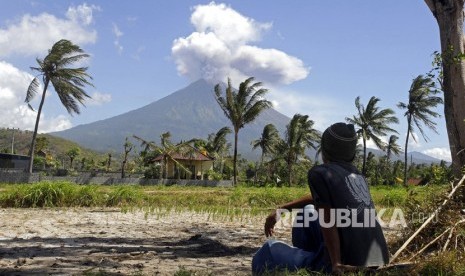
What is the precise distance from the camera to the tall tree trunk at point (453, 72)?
452cm

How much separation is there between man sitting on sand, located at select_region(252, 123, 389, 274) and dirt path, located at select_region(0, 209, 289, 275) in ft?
3.75

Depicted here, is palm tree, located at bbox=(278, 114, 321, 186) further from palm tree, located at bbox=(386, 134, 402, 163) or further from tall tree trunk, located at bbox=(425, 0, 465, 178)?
tall tree trunk, located at bbox=(425, 0, 465, 178)

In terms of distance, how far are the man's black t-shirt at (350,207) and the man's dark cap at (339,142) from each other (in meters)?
0.05

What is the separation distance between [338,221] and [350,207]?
0.33 feet

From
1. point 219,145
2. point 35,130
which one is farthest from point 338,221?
point 219,145

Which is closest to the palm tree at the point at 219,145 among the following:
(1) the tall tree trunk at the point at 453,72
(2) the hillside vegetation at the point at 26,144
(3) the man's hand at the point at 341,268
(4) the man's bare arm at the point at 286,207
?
(1) the tall tree trunk at the point at 453,72

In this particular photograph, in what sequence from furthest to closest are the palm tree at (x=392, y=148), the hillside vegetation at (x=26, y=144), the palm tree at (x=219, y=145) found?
the hillside vegetation at (x=26, y=144)
the palm tree at (x=392, y=148)
the palm tree at (x=219, y=145)

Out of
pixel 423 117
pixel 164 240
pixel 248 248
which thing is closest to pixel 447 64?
pixel 248 248

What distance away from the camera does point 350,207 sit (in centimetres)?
226

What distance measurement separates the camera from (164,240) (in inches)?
221

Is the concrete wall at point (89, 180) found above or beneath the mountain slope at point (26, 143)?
beneath

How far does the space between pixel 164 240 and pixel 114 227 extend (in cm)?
151

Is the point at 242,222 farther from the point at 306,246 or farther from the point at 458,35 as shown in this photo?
the point at 306,246

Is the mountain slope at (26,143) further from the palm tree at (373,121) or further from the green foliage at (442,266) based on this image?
the green foliage at (442,266)
